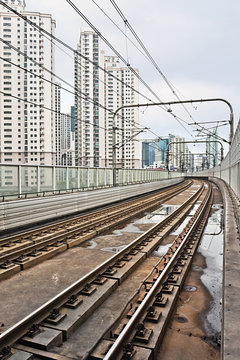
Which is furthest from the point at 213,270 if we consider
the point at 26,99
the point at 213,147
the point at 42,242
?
the point at 26,99

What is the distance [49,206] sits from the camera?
13.6 m

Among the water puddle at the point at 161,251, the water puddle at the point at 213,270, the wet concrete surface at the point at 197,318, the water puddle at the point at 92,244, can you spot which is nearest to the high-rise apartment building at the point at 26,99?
the water puddle at the point at 213,270

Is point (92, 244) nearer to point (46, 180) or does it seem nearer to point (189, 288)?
point (189, 288)

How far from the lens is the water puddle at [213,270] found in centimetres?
504

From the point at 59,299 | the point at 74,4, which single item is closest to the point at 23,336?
the point at 59,299

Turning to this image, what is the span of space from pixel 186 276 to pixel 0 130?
12039 centimetres

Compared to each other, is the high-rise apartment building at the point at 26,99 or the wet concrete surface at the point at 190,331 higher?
the high-rise apartment building at the point at 26,99

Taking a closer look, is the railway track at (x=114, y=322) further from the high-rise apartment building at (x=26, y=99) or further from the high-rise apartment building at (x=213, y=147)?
the high-rise apartment building at (x=26, y=99)

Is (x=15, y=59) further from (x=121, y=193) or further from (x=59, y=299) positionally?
(x=59, y=299)

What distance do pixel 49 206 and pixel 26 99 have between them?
11152 cm

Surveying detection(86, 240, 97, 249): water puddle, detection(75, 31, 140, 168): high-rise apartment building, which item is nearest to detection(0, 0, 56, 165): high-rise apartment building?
detection(75, 31, 140, 168): high-rise apartment building

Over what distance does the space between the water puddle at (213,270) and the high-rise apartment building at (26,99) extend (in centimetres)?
11034

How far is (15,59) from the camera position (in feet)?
403

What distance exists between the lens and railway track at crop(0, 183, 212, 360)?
3.98 meters
